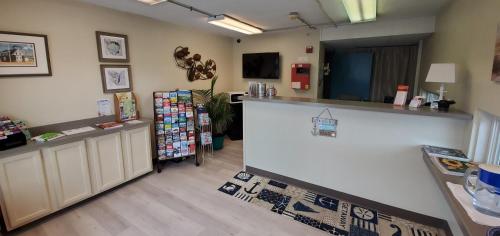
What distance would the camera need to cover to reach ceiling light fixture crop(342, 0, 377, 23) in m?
2.79

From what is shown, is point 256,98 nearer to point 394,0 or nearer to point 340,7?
point 340,7

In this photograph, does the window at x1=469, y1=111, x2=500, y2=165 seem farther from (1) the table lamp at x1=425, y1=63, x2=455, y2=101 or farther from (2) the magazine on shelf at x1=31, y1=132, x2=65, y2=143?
(2) the magazine on shelf at x1=31, y1=132, x2=65, y2=143

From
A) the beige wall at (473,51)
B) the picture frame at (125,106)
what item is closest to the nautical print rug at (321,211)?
the beige wall at (473,51)

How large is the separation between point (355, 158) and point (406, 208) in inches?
27.6

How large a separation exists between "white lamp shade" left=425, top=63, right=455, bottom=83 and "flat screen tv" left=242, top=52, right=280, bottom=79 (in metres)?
3.21

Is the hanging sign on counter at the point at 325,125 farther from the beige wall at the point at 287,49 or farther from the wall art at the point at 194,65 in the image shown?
the wall art at the point at 194,65

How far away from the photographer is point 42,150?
7.53ft

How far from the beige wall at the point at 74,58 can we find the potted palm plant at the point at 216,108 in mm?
801

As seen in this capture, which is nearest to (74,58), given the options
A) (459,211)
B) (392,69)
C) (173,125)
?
(173,125)

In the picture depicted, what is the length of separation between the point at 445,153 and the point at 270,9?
265 centimetres

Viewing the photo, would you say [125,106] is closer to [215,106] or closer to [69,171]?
[69,171]

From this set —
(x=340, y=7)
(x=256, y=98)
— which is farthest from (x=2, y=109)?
(x=340, y=7)

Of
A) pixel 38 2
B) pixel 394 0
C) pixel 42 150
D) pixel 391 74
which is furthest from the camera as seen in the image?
pixel 391 74

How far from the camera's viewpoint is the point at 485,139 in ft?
5.83
